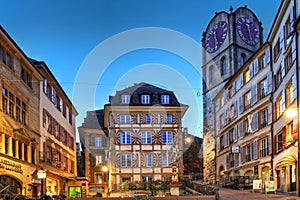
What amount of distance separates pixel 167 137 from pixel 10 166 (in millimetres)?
24209

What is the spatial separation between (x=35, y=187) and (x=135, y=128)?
1840cm

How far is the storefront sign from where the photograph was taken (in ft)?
67.7

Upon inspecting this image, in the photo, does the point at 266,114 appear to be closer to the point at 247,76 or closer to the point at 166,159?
Result: the point at 247,76

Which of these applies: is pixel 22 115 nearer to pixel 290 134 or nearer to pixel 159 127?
pixel 290 134

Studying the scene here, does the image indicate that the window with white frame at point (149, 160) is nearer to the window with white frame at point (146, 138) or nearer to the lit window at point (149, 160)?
the lit window at point (149, 160)

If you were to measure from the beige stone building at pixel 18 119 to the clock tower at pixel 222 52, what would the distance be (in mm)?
26313

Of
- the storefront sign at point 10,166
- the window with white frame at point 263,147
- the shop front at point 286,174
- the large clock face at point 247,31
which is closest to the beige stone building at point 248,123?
the window with white frame at point 263,147

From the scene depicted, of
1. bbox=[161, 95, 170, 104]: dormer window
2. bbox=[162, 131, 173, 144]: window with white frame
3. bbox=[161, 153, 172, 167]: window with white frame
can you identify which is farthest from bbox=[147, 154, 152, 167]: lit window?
bbox=[161, 95, 170, 104]: dormer window

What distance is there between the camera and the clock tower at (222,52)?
49.3 m

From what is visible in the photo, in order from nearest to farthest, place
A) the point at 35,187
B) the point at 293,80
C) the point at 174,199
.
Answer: the point at 174,199, the point at 293,80, the point at 35,187

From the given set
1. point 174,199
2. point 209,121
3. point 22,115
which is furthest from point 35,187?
point 209,121

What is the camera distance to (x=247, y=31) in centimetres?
5134

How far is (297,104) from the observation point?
21.7 metres

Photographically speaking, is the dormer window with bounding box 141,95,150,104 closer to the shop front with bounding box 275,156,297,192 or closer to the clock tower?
the clock tower
